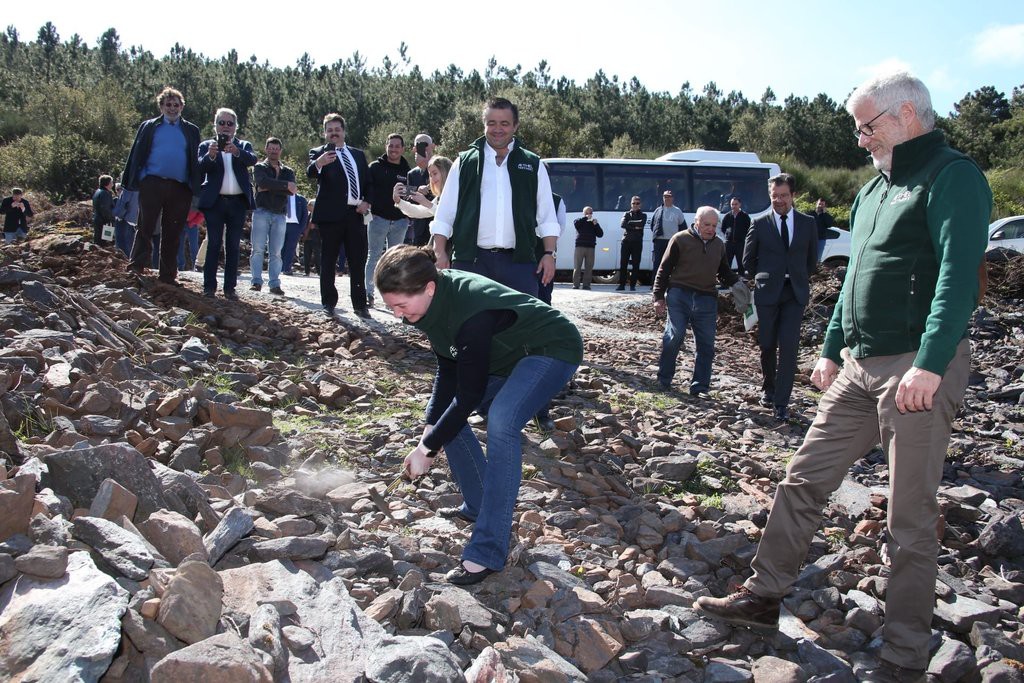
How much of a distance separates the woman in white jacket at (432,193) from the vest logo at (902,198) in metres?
4.22

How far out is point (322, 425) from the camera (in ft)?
17.9

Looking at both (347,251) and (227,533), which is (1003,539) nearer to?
(227,533)

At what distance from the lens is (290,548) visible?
323 centimetres

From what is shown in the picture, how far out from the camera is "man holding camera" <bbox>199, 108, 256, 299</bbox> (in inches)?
328

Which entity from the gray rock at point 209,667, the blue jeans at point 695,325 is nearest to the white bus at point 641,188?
the blue jeans at point 695,325

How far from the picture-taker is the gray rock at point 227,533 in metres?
3.16

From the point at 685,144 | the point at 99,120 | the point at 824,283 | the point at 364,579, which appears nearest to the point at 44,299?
the point at 364,579

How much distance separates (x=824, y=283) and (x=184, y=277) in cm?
1067

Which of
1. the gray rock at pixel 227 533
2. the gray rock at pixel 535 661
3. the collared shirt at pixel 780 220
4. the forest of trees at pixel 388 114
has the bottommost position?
the gray rock at pixel 535 661

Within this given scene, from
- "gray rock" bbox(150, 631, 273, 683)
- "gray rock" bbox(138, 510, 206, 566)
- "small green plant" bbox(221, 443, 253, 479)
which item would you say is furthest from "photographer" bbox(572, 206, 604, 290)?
"gray rock" bbox(150, 631, 273, 683)

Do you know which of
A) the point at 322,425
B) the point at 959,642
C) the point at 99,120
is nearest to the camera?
the point at 959,642

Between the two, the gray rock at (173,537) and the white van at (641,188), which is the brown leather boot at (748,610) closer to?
the gray rock at (173,537)

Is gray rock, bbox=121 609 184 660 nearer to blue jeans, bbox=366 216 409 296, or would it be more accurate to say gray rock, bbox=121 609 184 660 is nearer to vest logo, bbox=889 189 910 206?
vest logo, bbox=889 189 910 206

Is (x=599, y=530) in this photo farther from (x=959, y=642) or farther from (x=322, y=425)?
(x=322, y=425)
